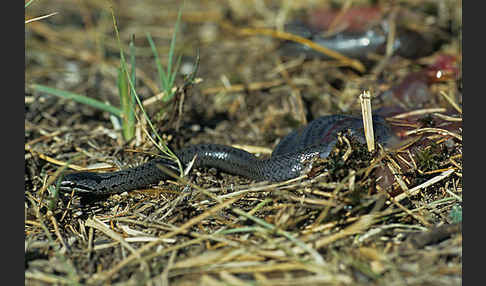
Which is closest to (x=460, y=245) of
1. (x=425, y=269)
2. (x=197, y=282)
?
(x=425, y=269)

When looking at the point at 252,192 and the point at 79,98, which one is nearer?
the point at 252,192

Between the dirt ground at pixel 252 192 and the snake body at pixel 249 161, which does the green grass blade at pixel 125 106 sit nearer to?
the dirt ground at pixel 252 192

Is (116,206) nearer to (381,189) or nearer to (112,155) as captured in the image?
(112,155)

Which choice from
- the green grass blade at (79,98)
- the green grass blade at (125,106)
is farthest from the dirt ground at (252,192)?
the green grass blade at (79,98)

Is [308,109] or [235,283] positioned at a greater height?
[308,109]

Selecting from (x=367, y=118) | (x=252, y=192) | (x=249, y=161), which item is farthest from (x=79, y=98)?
(x=367, y=118)

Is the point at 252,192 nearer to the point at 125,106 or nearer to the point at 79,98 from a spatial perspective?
the point at 125,106
